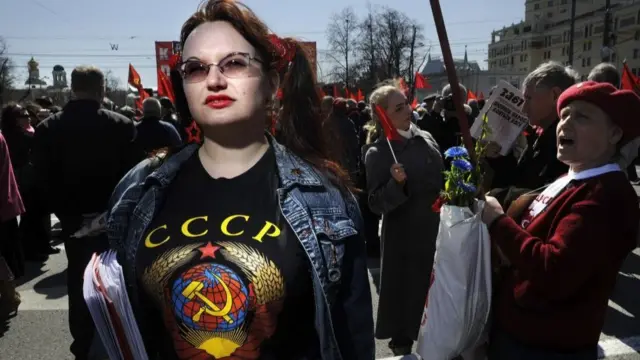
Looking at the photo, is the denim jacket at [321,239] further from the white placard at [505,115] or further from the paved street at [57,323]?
the paved street at [57,323]

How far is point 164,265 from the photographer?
4.96ft

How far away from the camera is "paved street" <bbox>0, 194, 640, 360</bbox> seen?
13.1ft

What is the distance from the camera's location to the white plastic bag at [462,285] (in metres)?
2.28

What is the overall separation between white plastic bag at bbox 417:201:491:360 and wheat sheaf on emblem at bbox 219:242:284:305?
1077 mm

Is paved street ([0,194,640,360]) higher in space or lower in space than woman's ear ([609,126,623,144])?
lower

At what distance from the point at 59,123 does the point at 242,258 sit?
2.94 meters

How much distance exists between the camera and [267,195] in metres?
1.62

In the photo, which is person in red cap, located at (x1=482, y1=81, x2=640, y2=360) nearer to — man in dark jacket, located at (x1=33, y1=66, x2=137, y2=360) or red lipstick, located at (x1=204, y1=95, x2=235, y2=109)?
red lipstick, located at (x1=204, y1=95, x2=235, y2=109)

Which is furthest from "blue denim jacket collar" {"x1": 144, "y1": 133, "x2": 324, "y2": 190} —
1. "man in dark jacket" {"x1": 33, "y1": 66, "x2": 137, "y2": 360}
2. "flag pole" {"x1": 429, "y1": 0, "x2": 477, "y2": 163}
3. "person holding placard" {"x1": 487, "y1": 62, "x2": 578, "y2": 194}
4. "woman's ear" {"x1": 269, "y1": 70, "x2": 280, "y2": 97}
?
"man in dark jacket" {"x1": 33, "y1": 66, "x2": 137, "y2": 360}

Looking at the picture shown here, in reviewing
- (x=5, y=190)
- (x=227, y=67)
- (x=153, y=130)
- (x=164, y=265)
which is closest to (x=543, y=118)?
(x=227, y=67)

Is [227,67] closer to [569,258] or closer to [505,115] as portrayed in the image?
[569,258]

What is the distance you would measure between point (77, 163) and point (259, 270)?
283 cm

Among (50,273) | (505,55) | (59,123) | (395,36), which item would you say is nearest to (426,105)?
(50,273)

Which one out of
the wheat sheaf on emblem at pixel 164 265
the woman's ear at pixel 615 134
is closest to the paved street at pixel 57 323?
the woman's ear at pixel 615 134
